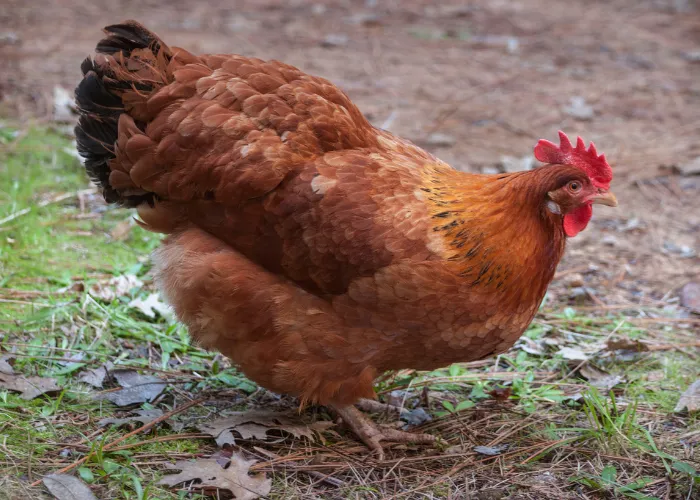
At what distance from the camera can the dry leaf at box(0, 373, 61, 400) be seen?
348 cm

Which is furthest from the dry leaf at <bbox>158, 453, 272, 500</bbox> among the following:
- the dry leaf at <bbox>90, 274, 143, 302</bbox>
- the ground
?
the dry leaf at <bbox>90, 274, 143, 302</bbox>

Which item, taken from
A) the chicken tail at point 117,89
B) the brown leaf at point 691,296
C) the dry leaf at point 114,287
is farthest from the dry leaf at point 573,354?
the dry leaf at point 114,287

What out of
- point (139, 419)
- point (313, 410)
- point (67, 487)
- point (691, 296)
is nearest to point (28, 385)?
point (139, 419)

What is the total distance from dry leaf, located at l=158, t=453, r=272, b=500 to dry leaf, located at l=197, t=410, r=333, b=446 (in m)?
0.20

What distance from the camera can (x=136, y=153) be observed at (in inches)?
136

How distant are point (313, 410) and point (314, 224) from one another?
3.79ft

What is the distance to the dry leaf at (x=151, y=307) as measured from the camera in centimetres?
433

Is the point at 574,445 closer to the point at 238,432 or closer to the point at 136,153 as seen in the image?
the point at 238,432

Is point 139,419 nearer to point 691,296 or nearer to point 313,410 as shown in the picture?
point 313,410

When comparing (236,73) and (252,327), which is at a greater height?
(236,73)

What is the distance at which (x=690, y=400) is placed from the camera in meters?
3.69

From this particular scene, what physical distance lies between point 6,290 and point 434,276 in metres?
2.72

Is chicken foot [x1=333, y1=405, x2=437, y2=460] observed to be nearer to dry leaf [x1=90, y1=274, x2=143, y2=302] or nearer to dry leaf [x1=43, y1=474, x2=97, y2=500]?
dry leaf [x1=43, y1=474, x2=97, y2=500]

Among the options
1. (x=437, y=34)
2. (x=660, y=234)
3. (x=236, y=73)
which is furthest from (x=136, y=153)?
(x=437, y=34)
